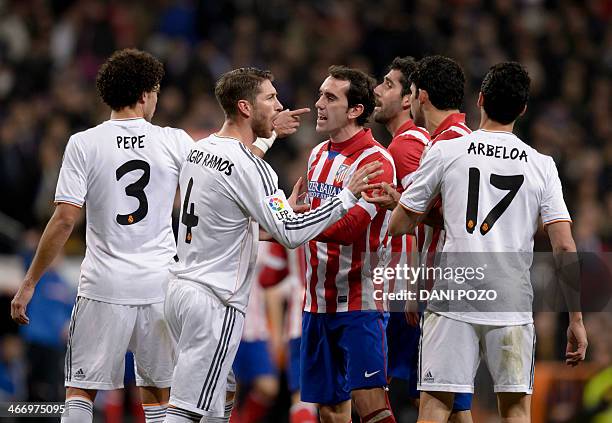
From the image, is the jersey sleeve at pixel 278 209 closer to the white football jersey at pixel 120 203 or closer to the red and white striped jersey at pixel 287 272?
the white football jersey at pixel 120 203

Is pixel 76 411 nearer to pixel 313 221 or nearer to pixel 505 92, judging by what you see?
pixel 313 221

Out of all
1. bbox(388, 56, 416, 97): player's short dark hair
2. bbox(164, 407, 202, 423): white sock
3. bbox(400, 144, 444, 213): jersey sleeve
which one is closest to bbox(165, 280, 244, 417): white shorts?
bbox(164, 407, 202, 423): white sock

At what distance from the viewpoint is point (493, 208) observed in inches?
235

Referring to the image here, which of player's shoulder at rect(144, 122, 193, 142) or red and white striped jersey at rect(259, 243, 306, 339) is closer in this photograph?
player's shoulder at rect(144, 122, 193, 142)

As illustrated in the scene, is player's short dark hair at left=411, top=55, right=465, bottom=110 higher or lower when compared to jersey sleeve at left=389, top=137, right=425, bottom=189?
higher

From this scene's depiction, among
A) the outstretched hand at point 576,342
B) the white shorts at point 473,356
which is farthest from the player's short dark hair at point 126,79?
the outstretched hand at point 576,342

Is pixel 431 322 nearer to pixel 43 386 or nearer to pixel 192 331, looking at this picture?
pixel 192 331

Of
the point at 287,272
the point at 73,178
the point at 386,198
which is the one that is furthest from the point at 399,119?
the point at 287,272

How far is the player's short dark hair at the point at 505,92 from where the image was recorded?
6082mm

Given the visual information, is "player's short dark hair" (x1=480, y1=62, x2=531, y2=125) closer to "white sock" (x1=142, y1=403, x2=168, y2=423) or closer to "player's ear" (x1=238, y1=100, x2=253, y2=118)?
"player's ear" (x1=238, y1=100, x2=253, y2=118)

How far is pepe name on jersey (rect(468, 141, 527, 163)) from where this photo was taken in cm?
602

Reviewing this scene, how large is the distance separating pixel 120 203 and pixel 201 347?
3.32 feet

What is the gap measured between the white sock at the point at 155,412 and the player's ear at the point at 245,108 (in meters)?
1.80

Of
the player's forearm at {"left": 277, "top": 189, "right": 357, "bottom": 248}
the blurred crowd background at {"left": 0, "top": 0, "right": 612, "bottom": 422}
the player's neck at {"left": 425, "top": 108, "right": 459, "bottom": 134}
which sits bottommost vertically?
the player's forearm at {"left": 277, "top": 189, "right": 357, "bottom": 248}
